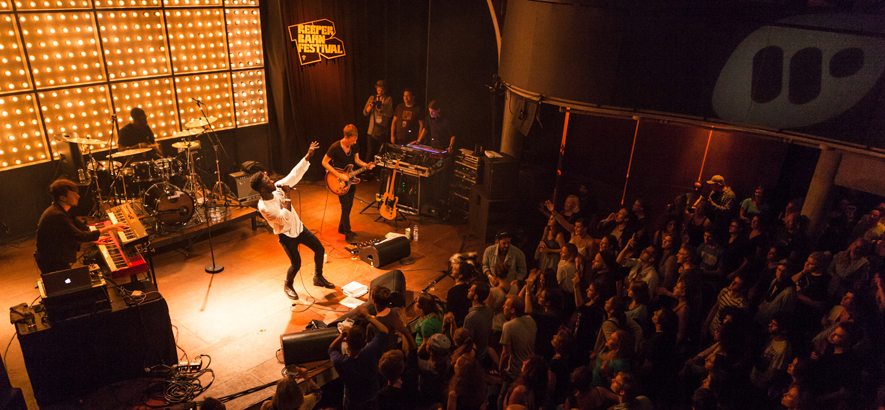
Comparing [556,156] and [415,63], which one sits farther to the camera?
[415,63]

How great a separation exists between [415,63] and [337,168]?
13.3 ft

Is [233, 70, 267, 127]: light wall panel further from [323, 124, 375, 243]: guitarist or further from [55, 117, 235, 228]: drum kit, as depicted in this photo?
[323, 124, 375, 243]: guitarist

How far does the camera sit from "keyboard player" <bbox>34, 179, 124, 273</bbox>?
504 centimetres

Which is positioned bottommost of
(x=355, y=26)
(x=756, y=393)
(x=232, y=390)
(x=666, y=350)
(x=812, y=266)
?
(x=232, y=390)

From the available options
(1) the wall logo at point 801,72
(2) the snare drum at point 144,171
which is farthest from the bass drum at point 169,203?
(1) the wall logo at point 801,72

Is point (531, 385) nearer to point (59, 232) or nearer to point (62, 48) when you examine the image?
point (59, 232)

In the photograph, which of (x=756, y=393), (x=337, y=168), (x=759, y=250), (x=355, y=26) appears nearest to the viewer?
(x=756, y=393)

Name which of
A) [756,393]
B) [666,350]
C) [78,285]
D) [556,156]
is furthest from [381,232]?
[756,393]

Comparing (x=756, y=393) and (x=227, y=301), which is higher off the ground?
(x=756, y=393)

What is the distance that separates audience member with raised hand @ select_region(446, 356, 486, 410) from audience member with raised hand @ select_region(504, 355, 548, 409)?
268mm

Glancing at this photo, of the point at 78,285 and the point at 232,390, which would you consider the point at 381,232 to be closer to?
the point at 232,390

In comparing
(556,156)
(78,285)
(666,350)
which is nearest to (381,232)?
(556,156)

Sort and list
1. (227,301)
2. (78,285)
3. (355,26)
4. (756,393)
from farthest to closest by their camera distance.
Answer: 1. (355,26)
2. (227,301)
3. (78,285)
4. (756,393)

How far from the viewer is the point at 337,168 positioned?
763cm
